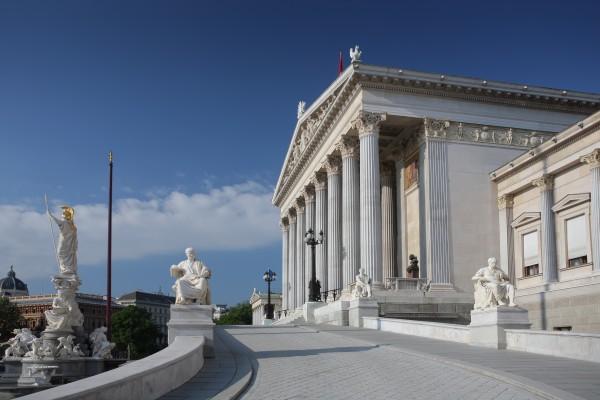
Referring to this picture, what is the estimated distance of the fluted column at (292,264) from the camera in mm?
62750

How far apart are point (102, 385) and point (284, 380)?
5283 millimetres

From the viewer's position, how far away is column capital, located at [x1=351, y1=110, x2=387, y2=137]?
3853cm

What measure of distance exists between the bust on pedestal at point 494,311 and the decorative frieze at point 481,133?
20.9 meters

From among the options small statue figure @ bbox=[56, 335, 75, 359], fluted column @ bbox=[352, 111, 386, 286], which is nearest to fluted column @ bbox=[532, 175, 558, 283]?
fluted column @ bbox=[352, 111, 386, 286]

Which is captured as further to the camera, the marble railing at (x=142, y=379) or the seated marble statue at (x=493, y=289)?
the seated marble statue at (x=493, y=289)

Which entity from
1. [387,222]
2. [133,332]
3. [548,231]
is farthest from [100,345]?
[133,332]

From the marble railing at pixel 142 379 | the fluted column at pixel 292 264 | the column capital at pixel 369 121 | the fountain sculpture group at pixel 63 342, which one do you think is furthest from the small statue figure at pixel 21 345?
the fluted column at pixel 292 264

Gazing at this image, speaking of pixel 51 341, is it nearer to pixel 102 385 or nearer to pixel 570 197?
pixel 102 385

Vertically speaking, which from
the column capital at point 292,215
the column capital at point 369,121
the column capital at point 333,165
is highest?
the column capital at point 369,121

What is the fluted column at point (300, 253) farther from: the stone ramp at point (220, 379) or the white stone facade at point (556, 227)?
the stone ramp at point (220, 379)

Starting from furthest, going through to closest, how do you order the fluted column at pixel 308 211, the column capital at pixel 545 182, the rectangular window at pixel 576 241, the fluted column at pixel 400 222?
the fluted column at pixel 308 211, the fluted column at pixel 400 222, the column capital at pixel 545 182, the rectangular window at pixel 576 241

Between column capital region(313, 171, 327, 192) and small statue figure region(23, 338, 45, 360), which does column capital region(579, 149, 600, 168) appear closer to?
column capital region(313, 171, 327, 192)

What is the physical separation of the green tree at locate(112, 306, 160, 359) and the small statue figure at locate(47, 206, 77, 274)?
72776 millimetres

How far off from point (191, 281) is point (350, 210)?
86.1ft
